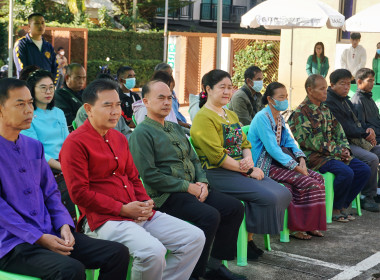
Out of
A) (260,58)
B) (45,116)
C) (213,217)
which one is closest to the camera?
(213,217)

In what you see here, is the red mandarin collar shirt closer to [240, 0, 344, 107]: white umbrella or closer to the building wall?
[240, 0, 344, 107]: white umbrella

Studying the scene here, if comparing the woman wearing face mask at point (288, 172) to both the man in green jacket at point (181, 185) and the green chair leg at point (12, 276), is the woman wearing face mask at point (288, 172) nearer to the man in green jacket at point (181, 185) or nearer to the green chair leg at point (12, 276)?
the man in green jacket at point (181, 185)

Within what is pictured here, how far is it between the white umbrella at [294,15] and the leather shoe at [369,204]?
5.48 metres

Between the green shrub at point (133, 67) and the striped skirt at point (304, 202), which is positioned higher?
the green shrub at point (133, 67)

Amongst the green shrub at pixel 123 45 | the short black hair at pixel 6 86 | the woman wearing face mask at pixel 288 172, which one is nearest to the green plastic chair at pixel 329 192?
the woman wearing face mask at pixel 288 172

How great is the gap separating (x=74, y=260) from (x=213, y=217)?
1454mm

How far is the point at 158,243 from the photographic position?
13.2 ft

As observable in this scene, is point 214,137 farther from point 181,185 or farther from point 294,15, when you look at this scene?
point 294,15

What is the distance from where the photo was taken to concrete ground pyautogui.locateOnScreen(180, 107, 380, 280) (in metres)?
5.29

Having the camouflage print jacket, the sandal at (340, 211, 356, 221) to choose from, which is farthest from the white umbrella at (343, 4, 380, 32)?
the sandal at (340, 211, 356, 221)

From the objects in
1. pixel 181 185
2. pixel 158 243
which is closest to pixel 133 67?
pixel 181 185

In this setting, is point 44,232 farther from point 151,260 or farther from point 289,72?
point 289,72

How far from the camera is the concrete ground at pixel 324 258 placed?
529 centimetres

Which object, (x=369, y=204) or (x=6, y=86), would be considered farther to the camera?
(x=369, y=204)
